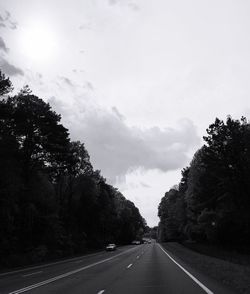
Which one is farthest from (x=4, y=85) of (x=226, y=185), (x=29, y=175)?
(x=226, y=185)

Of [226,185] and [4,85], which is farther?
[226,185]

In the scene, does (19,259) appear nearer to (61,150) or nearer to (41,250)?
(41,250)

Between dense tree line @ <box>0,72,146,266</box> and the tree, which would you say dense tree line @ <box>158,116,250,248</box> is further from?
the tree

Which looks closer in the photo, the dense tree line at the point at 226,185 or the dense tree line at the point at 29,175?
the dense tree line at the point at 29,175

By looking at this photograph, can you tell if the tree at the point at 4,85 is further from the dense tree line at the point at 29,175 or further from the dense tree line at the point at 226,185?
the dense tree line at the point at 226,185

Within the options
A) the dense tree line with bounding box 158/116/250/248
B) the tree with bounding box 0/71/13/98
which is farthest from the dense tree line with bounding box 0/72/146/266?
the dense tree line with bounding box 158/116/250/248

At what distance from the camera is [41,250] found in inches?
1839

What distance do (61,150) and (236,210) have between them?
25207 millimetres

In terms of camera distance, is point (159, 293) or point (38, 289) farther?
point (38, 289)

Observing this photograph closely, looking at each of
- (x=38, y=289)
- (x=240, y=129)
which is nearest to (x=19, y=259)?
(x=38, y=289)

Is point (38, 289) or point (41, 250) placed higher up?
point (41, 250)

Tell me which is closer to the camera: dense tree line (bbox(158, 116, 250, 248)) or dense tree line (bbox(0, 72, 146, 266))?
dense tree line (bbox(0, 72, 146, 266))

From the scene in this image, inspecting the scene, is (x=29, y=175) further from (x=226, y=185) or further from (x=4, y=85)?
(x=226, y=185)

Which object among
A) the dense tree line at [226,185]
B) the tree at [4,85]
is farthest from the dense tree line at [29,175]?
the dense tree line at [226,185]
